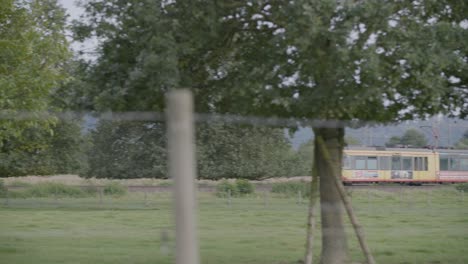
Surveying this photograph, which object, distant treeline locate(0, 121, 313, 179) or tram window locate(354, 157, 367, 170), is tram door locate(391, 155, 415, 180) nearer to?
tram window locate(354, 157, 367, 170)

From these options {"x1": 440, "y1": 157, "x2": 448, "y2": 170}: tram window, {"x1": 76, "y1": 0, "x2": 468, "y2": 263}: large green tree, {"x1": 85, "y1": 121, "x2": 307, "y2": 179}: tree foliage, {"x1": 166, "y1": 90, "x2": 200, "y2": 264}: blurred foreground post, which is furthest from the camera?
{"x1": 440, "y1": 157, "x2": 448, "y2": 170}: tram window

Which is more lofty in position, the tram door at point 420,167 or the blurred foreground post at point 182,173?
the blurred foreground post at point 182,173

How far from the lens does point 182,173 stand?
9.20ft

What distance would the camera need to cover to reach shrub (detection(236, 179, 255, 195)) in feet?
Answer: 23.3

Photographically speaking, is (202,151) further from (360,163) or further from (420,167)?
(420,167)

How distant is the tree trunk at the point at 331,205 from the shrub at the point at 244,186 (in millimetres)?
780

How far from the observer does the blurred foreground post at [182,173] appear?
2.80m

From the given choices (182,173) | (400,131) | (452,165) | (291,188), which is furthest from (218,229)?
(452,165)

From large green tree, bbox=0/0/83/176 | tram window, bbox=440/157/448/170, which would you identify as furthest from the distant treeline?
tram window, bbox=440/157/448/170

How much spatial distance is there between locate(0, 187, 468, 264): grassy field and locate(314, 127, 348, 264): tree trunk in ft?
1.22

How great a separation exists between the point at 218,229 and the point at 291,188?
1751mm

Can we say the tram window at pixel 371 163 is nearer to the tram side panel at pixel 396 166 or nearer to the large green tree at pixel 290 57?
the tram side panel at pixel 396 166

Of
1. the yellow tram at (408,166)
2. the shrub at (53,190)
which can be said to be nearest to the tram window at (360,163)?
the yellow tram at (408,166)

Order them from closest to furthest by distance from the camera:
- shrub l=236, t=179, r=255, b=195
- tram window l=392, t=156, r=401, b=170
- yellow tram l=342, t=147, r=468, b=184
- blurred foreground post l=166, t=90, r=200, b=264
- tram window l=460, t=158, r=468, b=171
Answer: blurred foreground post l=166, t=90, r=200, b=264 → shrub l=236, t=179, r=255, b=195 → yellow tram l=342, t=147, r=468, b=184 → tram window l=460, t=158, r=468, b=171 → tram window l=392, t=156, r=401, b=170
